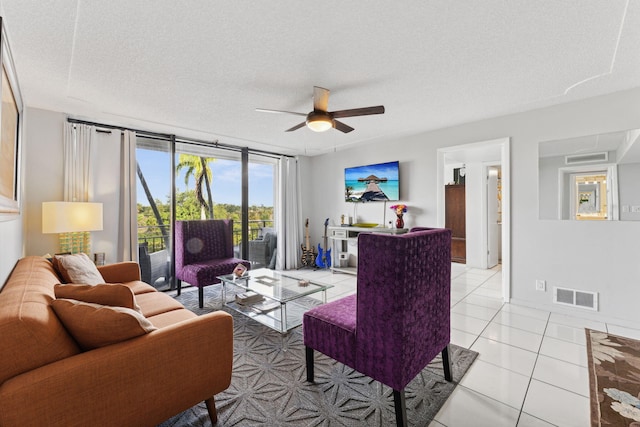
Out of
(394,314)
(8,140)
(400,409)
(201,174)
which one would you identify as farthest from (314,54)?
(201,174)

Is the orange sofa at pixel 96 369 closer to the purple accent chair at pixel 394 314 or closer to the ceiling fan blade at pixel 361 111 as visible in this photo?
the purple accent chair at pixel 394 314

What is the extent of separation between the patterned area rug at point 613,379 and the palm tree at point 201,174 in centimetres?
474

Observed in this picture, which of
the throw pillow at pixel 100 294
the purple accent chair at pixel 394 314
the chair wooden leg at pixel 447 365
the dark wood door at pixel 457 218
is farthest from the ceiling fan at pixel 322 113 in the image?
the dark wood door at pixel 457 218

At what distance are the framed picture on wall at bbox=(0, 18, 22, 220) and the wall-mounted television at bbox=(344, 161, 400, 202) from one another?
4275 millimetres

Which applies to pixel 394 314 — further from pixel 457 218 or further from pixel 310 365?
pixel 457 218

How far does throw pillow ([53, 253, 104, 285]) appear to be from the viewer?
203cm

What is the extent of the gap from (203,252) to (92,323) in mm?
2841

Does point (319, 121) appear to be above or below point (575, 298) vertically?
above

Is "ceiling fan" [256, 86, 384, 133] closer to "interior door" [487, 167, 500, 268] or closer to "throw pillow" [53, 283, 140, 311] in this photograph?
"throw pillow" [53, 283, 140, 311]

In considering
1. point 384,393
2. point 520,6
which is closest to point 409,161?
point 520,6

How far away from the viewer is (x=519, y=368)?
2.06m

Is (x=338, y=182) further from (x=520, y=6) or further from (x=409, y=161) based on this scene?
(x=520, y=6)

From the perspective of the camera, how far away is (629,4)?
1.59 metres

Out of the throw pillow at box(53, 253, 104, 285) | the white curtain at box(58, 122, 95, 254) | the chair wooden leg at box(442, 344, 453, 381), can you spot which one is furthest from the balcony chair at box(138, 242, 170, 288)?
the chair wooden leg at box(442, 344, 453, 381)
